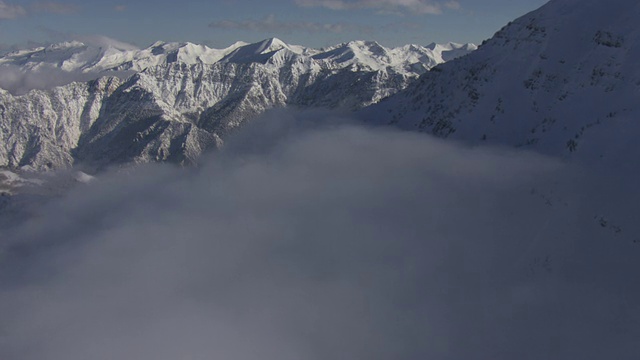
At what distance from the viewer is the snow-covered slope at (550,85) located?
286ft

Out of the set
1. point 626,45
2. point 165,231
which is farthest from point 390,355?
point 165,231

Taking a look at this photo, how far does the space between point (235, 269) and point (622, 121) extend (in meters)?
75.0

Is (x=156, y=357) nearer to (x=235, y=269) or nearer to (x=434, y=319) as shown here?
(x=235, y=269)

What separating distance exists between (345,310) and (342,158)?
300 feet

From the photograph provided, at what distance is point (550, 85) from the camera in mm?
110500

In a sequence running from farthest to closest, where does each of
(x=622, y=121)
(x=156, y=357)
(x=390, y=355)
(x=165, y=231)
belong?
(x=165, y=231)
(x=622, y=121)
(x=156, y=357)
(x=390, y=355)

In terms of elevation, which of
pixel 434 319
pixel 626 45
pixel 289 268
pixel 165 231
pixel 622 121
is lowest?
pixel 165 231

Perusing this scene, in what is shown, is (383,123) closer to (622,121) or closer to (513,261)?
(622,121)

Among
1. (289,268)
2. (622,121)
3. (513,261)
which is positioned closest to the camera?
(513,261)

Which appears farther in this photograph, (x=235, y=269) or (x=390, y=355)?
(x=235, y=269)

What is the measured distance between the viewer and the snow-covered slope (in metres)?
87.2

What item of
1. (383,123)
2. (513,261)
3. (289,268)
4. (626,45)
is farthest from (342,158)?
(513,261)

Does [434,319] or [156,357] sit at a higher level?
[434,319]

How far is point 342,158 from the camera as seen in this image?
16338cm
